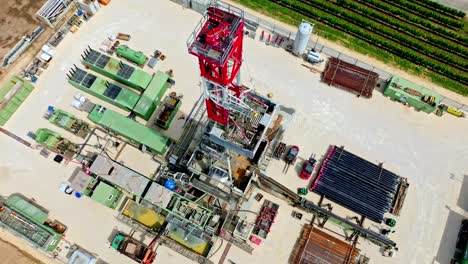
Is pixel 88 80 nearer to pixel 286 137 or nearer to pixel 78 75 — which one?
pixel 78 75

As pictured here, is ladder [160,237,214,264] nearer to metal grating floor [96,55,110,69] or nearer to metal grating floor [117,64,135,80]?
metal grating floor [117,64,135,80]

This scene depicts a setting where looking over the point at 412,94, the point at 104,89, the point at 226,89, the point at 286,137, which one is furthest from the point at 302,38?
the point at 104,89

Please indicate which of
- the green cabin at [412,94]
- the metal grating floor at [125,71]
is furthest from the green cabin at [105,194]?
the green cabin at [412,94]

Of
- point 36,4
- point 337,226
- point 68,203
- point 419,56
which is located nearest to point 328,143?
point 337,226

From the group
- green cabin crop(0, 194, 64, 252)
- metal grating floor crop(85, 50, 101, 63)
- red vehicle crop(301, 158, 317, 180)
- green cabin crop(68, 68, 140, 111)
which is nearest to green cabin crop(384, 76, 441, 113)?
red vehicle crop(301, 158, 317, 180)

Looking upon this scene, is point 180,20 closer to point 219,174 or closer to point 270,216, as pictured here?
point 219,174

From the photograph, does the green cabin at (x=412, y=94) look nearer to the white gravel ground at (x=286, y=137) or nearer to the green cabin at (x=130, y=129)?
the white gravel ground at (x=286, y=137)
